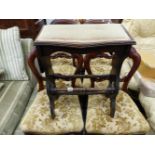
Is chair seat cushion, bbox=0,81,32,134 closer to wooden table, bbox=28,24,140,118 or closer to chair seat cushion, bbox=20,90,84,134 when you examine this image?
chair seat cushion, bbox=20,90,84,134

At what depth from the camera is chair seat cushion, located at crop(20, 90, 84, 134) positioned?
1058 millimetres

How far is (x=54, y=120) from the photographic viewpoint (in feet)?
3.54

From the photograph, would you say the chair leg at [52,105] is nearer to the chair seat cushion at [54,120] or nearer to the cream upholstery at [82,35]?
the chair seat cushion at [54,120]

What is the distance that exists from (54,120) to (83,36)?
504mm

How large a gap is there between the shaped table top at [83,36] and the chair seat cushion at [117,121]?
46 centimetres

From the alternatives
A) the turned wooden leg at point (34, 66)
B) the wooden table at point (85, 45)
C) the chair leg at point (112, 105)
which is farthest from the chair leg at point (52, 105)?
the chair leg at point (112, 105)

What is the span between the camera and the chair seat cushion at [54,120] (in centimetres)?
106

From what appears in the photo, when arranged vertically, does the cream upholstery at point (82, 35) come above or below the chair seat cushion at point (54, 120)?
above

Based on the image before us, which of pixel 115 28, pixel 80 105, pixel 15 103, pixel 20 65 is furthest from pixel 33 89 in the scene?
pixel 115 28

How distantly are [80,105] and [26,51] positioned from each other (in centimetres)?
78

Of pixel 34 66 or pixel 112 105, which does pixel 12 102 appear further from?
pixel 112 105

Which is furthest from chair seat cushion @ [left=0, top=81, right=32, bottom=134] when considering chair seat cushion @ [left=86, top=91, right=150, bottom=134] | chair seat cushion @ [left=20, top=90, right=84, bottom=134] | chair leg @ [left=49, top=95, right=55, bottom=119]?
→ chair seat cushion @ [left=86, top=91, right=150, bottom=134]

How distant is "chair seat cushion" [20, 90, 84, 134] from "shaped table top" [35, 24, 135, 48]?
1.49ft
